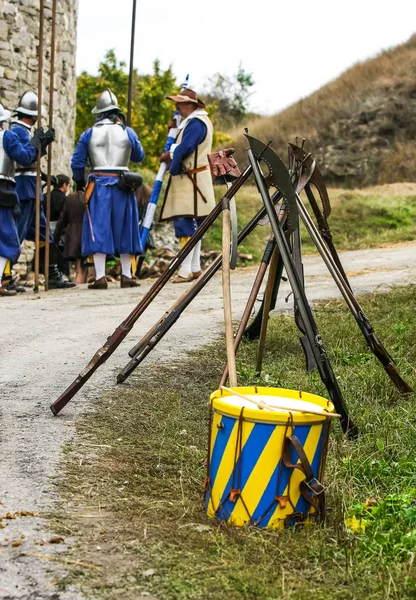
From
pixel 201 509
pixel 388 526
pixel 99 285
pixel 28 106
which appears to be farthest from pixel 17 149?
pixel 388 526

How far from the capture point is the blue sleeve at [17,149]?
9914 mm

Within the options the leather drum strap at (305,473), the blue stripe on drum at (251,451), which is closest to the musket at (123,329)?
the blue stripe on drum at (251,451)

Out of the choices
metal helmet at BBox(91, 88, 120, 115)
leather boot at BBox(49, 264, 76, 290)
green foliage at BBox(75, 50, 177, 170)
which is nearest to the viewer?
metal helmet at BBox(91, 88, 120, 115)

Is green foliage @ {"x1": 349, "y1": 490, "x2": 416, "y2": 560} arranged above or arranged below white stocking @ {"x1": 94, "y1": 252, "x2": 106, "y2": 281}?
below

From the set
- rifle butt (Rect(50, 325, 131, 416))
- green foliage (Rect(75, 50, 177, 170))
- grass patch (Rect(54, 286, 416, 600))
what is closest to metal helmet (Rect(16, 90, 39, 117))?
grass patch (Rect(54, 286, 416, 600))

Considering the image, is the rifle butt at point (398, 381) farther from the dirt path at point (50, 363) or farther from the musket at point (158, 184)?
the musket at point (158, 184)

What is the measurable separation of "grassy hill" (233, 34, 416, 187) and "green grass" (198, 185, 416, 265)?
812 cm

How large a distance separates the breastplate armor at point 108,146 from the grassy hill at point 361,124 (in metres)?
17.9

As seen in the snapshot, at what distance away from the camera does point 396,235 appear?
15.2m

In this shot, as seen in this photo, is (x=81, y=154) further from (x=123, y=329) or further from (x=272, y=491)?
(x=272, y=491)

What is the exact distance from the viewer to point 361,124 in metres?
31.1

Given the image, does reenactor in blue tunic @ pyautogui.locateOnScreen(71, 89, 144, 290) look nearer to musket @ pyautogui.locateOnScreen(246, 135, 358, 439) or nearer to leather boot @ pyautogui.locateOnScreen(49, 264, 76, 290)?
leather boot @ pyautogui.locateOnScreen(49, 264, 76, 290)

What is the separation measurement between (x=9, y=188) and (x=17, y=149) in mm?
481

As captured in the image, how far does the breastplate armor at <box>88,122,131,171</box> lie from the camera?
1009 centimetres
